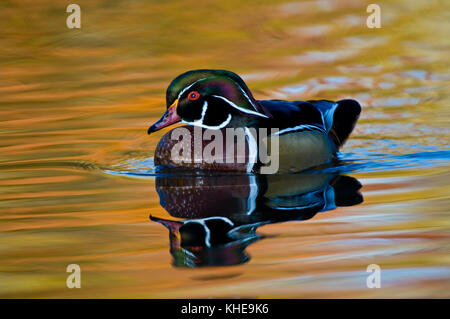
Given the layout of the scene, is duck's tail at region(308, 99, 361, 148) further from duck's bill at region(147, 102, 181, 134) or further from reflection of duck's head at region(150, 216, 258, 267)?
reflection of duck's head at region(150, 216, 258, 267)

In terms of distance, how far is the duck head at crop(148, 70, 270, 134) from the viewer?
7.38m

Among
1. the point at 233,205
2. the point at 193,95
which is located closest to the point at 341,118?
the point at 193,95

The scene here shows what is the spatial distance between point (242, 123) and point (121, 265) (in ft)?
9.95

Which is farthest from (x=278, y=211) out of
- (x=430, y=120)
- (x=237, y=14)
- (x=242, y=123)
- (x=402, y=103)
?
(x=237, y=14)

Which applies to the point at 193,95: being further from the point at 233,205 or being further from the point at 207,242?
the point at 207,242

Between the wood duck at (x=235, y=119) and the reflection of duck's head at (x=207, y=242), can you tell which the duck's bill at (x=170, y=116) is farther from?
the reflection of duck's head at (x=207, y=242)

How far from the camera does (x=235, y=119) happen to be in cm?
757

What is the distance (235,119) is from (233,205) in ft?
5.84

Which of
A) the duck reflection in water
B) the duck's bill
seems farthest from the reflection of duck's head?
the duck's bill

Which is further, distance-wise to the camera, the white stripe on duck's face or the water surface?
the white stripe on duck's face

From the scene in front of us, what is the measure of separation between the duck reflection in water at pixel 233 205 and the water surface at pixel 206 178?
0.03 meters

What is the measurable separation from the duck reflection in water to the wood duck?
24 cm

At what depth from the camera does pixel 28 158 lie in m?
7.98

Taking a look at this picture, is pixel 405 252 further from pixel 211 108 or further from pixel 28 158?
pixel 28 158
